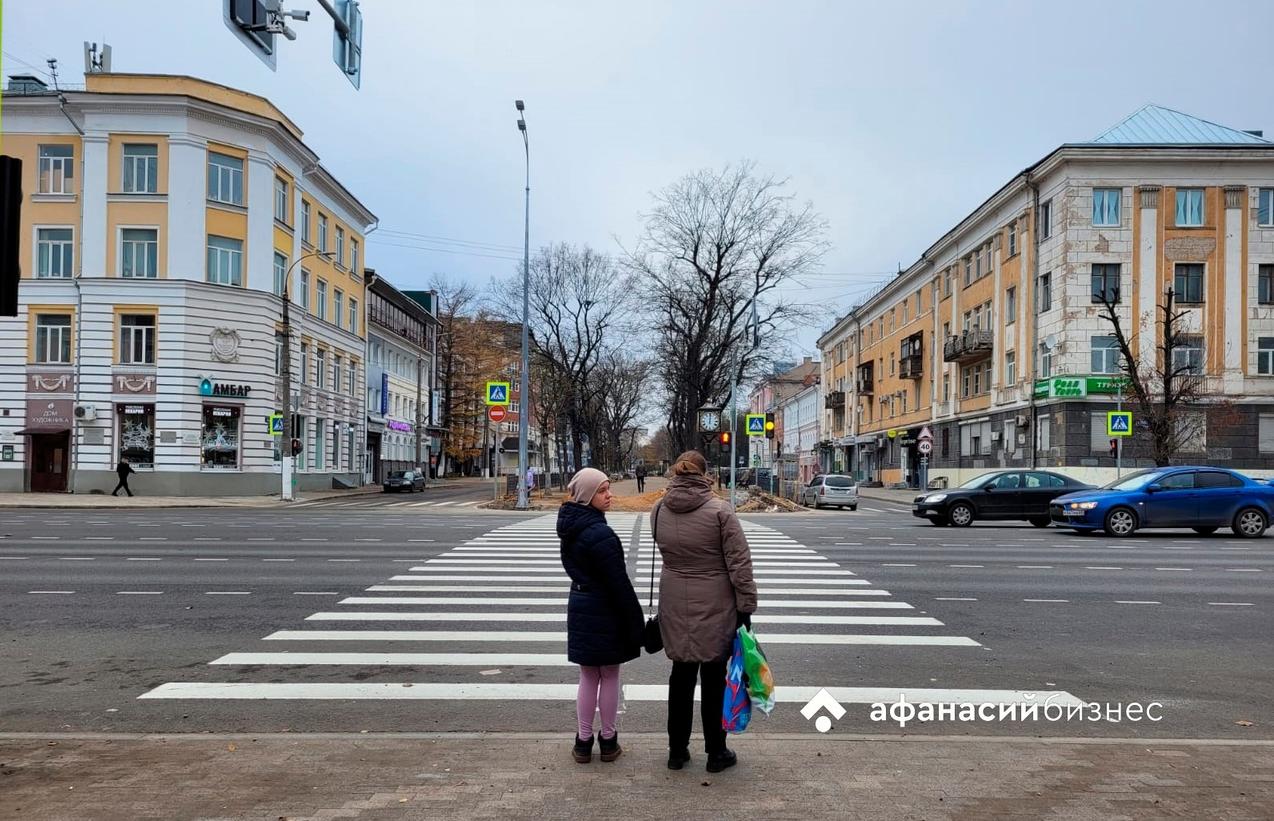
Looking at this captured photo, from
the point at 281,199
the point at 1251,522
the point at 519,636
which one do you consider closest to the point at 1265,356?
the point at 1251,522

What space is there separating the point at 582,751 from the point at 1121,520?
20017 mm

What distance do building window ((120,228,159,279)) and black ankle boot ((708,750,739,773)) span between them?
38.5m

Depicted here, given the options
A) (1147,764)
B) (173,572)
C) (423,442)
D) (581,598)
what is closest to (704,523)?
(581,598)

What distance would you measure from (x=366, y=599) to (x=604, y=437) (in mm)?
75212

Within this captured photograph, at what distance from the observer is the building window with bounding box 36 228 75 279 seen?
3788 centimetres

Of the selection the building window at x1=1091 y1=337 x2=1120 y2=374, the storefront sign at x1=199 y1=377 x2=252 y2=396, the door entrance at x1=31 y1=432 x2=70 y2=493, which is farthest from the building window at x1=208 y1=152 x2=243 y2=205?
the building window at x1=1091 y1=337 x2=1120 y2=374

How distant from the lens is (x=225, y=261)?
39.0 m

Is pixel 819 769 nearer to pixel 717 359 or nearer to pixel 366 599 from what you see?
pixel 366 599

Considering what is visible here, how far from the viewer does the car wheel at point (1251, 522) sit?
70.8 ft

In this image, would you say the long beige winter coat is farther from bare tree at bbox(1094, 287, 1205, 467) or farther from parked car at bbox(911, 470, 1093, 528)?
bare tree at bbox(1094, 287, 1205, 467)

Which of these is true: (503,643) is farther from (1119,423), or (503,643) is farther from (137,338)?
(137,338)

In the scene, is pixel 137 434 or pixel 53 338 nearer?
pixel 137 434

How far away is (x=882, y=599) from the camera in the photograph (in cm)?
1157

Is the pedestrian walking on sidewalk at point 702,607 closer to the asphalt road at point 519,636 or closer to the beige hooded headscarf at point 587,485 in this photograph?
the beige hooded headscarf at point 587,485
